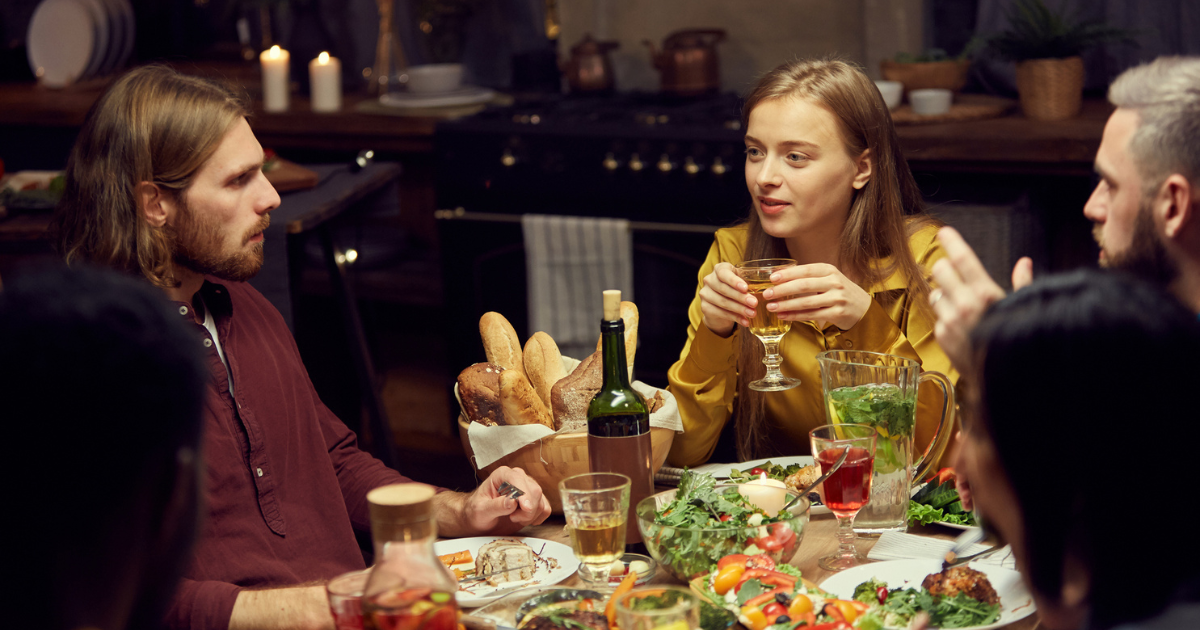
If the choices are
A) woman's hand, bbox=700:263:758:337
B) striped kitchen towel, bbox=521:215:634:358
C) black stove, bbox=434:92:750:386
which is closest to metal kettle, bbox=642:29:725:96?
black stove, bbox=434:92:750:386

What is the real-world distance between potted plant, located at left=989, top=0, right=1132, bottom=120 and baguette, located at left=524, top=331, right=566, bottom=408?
7.05 feet

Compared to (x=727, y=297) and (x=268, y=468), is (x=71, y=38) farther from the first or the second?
(x=727, y=297)

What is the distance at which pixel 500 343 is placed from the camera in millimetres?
1610

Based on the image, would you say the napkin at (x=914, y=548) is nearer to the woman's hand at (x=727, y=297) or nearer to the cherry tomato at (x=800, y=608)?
the cherry tomato at (x=800, y=608)

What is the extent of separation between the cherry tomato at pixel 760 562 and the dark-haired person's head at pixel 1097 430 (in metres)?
0.44

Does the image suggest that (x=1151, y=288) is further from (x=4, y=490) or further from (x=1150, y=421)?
(x=4, y=490)

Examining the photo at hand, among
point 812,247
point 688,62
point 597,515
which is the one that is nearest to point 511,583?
point 597,515

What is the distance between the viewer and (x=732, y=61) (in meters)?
4.00

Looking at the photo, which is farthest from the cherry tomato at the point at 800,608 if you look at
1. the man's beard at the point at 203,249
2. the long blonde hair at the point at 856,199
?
the man's beard at the point at 203,249

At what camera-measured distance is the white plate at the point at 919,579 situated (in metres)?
1.12

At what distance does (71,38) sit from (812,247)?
12.1 feet

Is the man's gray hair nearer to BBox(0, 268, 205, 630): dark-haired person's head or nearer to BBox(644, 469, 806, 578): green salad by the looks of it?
BBox(644, 469, 806, 578): green salad

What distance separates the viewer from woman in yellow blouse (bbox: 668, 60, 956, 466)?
1.79m

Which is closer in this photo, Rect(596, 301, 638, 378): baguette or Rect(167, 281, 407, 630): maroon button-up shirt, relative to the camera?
Rect(167, 281, 407, 630): maroon button-up shirt
